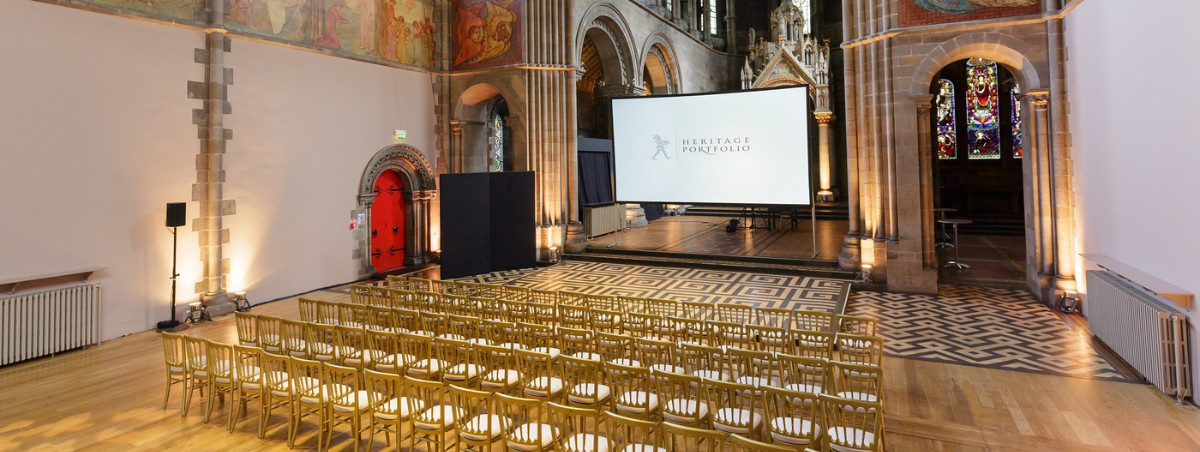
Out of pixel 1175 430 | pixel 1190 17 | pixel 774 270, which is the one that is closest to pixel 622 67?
pixel 774 270

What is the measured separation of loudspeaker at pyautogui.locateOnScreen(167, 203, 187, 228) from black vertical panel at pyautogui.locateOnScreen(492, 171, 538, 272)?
410 cm

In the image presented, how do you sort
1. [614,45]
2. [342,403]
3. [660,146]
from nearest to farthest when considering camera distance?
[342,403] → [660,146] → [614,45]

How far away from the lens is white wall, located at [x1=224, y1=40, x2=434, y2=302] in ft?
32.3

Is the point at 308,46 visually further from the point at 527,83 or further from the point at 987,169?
the point at 987,169

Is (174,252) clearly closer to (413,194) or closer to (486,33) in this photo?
(413,194)

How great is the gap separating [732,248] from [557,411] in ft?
34.4

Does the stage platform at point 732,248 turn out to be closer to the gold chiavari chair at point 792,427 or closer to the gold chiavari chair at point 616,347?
the gold chiavari chair at point 616,347

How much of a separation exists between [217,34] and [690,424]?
381 inches

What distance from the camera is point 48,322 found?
24.3 feet

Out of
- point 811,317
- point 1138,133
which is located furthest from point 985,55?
point 811,317

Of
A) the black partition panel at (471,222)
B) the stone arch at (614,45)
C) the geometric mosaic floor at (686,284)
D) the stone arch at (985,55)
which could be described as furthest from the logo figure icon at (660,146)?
the stone arch at (985,55)

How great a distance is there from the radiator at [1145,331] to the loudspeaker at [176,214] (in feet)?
39.4

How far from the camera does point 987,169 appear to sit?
58.9ft

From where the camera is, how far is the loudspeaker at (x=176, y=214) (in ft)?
28.0
